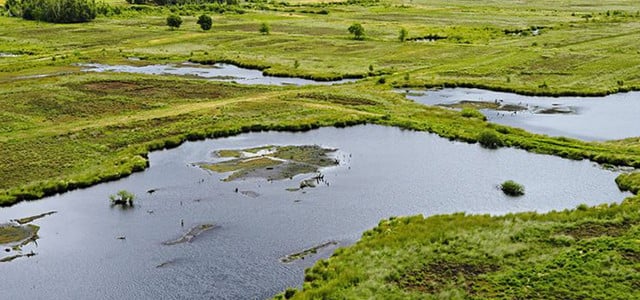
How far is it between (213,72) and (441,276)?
73.9 meters

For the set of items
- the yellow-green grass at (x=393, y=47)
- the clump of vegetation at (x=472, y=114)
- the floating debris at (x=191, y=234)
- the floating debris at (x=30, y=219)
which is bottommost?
the floating debris at (x=30, y=219)

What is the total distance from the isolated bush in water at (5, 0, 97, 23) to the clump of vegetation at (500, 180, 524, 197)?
153266mm

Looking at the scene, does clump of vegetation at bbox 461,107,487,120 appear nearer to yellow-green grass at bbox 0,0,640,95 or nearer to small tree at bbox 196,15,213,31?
yellow-green grass at bbox 0,0,640,95

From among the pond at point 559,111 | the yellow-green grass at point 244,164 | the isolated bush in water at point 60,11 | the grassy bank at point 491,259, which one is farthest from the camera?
the isolated bush in water at point 60,11

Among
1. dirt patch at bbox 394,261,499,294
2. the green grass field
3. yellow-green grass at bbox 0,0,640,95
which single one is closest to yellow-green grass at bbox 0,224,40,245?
the green grass field

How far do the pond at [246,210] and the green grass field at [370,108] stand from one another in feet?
7.87

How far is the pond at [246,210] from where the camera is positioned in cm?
3600

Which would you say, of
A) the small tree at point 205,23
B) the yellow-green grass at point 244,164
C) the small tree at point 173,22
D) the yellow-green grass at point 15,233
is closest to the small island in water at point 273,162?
the yellow-green grass at point 244,164

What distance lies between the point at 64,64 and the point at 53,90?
28309mm

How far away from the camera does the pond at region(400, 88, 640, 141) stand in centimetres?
6500

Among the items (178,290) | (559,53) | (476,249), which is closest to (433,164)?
(476,249)

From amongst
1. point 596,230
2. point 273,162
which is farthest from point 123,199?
point 596,230

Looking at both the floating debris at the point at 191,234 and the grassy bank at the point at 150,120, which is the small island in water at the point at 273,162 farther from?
the floating debris at the point at 191,234

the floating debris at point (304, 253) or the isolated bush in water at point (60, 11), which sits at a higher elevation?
→ the isolated bush in water at point (60, 11)
